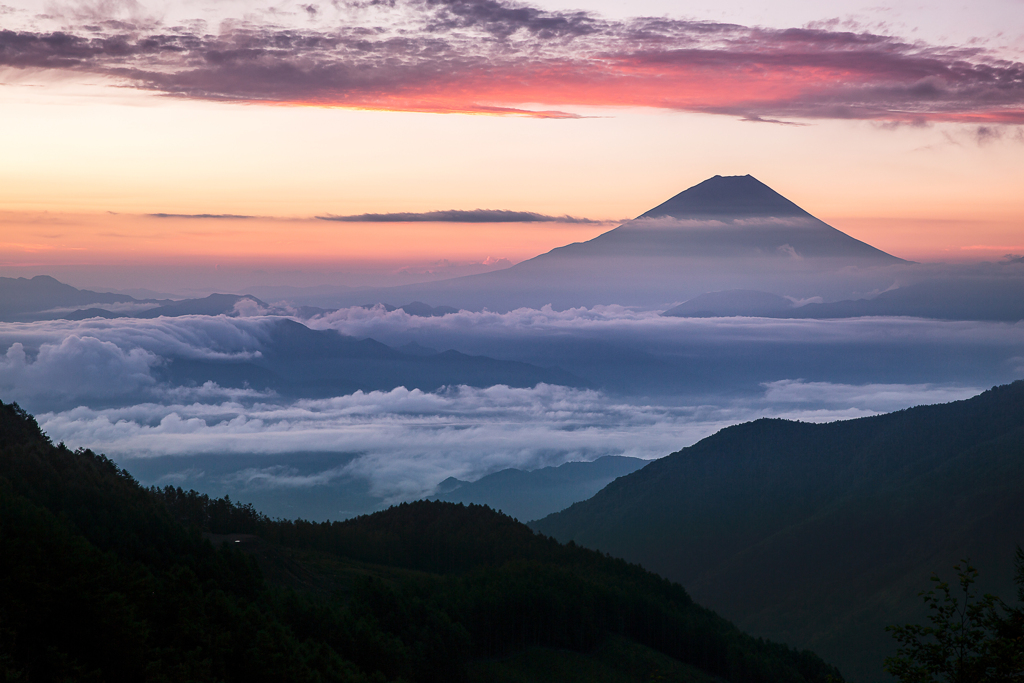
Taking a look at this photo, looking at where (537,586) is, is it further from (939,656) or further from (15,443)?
(939,656)

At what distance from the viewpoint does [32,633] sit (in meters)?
67.3

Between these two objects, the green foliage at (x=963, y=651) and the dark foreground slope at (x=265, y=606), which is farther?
the dark foreground slope at (x=265, y=606)

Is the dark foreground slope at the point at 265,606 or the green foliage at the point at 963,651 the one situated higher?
the green foliage at the point at 963,651

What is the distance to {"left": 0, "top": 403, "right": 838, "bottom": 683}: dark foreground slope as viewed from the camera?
69.0m

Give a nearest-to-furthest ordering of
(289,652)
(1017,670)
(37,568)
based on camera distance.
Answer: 1. (1017,670)
2. (37,568)
3. (289,652)

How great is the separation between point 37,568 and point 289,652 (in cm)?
2322

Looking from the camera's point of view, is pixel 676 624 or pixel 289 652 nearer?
pixel 289 652

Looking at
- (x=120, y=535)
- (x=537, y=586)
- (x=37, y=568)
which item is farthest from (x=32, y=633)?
(x=537, y=586)

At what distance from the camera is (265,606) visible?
338 feet

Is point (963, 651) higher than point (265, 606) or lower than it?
higher

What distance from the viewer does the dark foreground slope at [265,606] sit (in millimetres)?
69000

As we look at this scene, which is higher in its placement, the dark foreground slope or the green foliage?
the green foliage

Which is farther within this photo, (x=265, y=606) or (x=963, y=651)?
(x=265, y=606)

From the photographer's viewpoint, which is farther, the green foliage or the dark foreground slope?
the dark foreground slope
